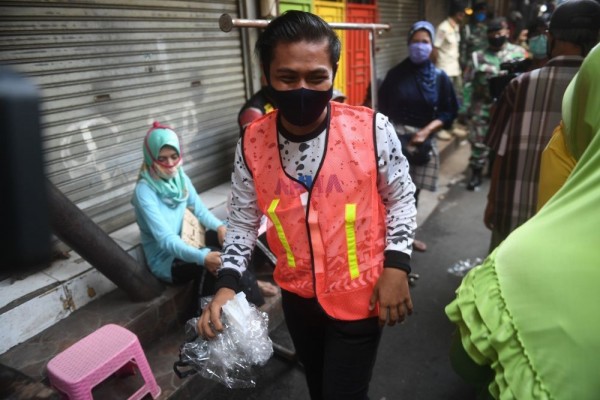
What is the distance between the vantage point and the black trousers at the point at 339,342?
156 centimetres

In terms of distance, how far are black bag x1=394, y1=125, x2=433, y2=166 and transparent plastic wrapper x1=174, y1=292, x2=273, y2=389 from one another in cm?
252

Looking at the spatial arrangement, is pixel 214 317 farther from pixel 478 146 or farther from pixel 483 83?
pixel 483 83

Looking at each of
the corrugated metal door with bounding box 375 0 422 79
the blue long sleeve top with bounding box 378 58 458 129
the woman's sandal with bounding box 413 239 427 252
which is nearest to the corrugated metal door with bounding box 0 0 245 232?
the blue long sleeve top with bounding box 378 58 458 129

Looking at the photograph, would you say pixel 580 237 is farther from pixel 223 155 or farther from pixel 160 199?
pixel 223 155

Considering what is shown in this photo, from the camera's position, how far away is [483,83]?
6156 mm

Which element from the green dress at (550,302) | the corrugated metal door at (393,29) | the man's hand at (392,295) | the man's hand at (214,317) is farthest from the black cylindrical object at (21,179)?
the corrugated metal door at (393,29)

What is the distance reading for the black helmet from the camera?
7.04ft

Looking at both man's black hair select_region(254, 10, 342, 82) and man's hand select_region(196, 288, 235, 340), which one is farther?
man's hand select_region(196, 288, 235, 340)

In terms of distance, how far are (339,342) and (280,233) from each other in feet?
1.62

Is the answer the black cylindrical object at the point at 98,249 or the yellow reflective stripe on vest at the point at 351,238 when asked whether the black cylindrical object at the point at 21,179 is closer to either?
the yellow reflective stripe on vest at the point at 351,238

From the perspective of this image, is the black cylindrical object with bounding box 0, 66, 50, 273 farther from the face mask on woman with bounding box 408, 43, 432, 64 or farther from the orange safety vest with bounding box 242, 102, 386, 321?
the face mask on woman with bounding box 408, 43, 432, 64

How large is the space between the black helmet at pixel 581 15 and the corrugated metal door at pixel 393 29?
550 cm

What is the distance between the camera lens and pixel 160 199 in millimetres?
2947

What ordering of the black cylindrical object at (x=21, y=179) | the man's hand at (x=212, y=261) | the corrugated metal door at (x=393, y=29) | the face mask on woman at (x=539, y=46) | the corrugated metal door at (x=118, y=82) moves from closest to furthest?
the black cylindrical object at (x=21, y=179) < the man's hand at (x=212, y=261) < the corrugated metal door at (x=118, y=82) < the face mask on woman at (x=539, y=46) < the corrugated metal door at (x=393, y=29)
